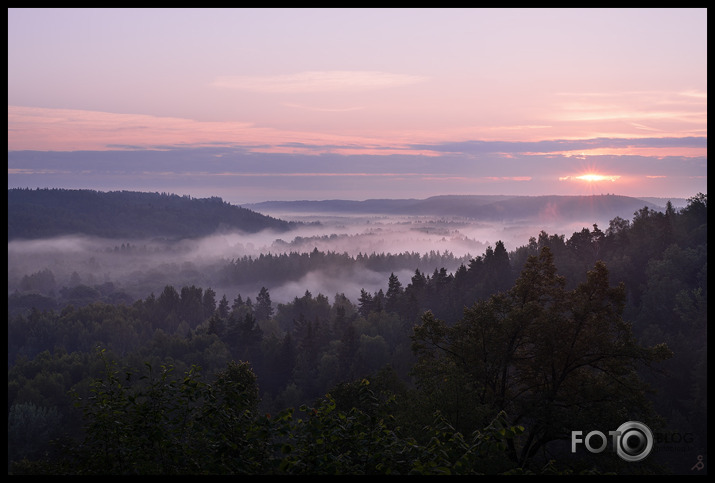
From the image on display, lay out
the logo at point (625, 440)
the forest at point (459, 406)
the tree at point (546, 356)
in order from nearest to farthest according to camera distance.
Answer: the forest at point (459, 406), the logo at point (625, 440), the tree at point (546, 356)

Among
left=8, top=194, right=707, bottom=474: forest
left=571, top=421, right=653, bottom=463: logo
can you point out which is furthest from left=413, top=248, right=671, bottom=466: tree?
left=571, top=421, right=653, bottom=463: logo

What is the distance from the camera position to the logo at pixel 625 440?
78.0ft

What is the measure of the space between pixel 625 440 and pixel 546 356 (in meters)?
4.21

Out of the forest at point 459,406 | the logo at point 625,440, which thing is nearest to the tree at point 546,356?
the forest at point 459,406

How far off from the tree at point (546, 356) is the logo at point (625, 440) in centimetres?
42

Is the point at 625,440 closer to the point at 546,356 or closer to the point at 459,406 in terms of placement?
the point at 546,356

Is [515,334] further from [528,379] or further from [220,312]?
[220,312]

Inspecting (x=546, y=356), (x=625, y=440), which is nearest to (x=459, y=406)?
(x=546, y=356)

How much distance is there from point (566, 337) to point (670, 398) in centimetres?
4195

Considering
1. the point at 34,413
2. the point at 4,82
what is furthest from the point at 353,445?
the point at 34,413

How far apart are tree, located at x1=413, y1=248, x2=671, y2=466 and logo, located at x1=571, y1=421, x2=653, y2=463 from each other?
42cm

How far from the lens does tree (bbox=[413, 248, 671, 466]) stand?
24.8 meters

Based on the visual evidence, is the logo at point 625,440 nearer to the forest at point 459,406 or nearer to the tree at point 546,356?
the forest at point 459,406
